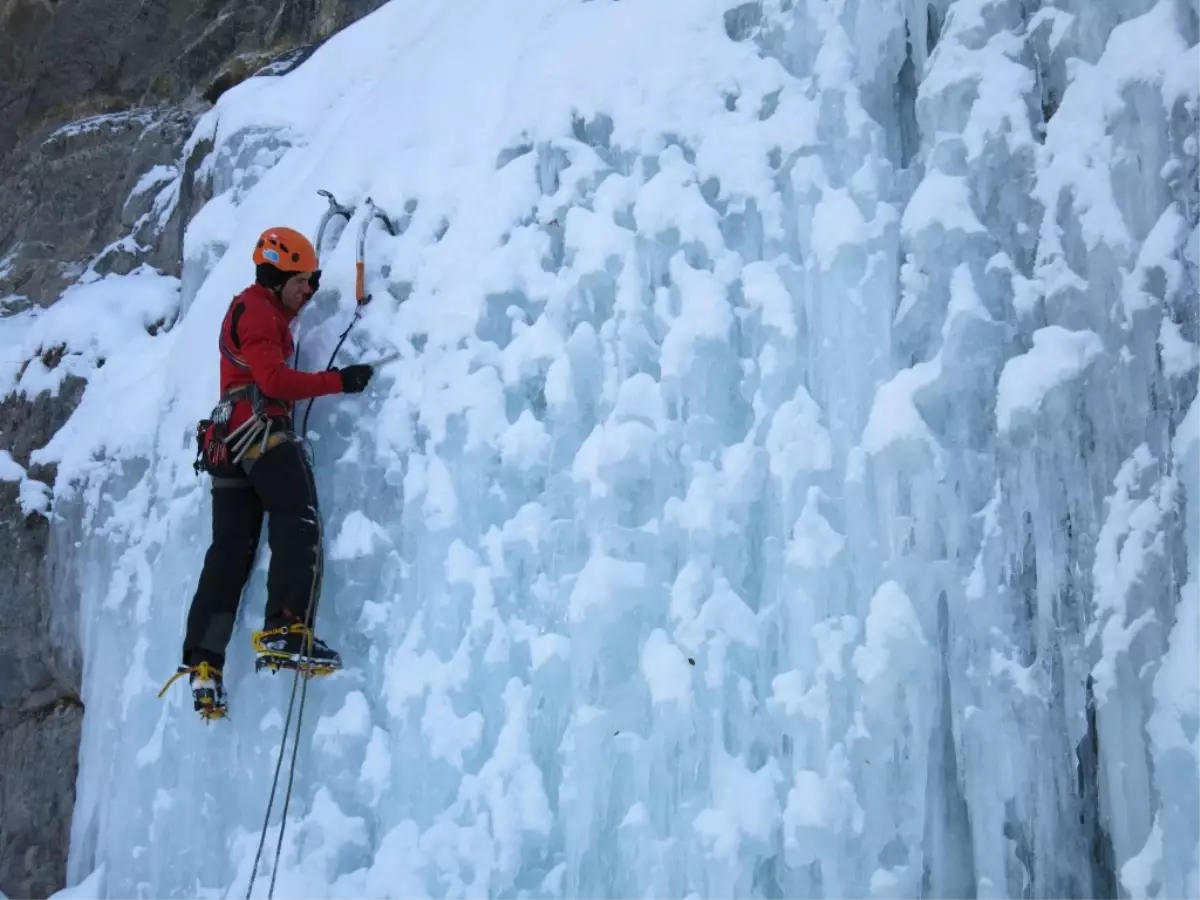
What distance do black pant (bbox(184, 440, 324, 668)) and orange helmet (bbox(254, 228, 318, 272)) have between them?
609 mm

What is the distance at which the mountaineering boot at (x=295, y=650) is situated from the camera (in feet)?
10.7

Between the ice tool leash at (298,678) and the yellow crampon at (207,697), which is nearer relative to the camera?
the ice tool leash at (298,678)

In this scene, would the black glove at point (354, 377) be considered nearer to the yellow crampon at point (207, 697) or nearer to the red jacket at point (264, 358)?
the red jacket at point (264, 358)

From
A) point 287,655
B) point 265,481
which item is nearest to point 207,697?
A: point 287,655

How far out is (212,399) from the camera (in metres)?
4.15

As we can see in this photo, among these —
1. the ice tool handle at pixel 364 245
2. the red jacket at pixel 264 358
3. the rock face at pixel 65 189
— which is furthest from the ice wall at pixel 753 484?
the rock face at pixel 65 189

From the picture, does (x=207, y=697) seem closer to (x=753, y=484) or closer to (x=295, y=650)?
(x=295, y=650)

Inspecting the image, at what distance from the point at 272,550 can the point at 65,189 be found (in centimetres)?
569

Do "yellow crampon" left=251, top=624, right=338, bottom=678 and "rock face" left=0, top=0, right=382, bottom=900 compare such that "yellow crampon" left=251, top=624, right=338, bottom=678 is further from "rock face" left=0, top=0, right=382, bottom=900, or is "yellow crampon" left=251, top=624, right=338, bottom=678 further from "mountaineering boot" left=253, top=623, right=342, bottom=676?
"rock face" left=0, top=0, right=382, bottom=900

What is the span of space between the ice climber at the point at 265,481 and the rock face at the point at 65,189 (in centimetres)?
187

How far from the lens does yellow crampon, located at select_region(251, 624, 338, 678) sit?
10.7ft

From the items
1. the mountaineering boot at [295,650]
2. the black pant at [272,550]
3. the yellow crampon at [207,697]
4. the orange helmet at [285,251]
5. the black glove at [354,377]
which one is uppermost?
the orange helmet at [285,251]

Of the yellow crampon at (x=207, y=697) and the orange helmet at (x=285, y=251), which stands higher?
the orange helmet at (x=285, y=251)

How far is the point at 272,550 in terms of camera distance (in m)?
3.40
